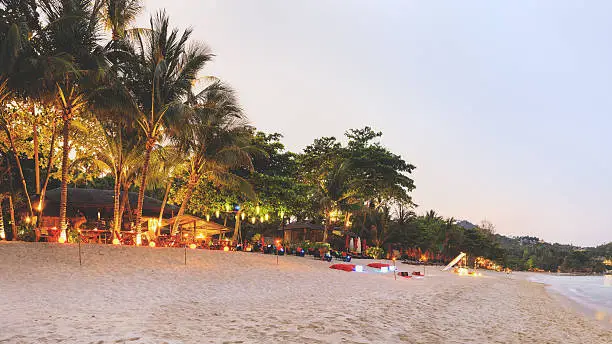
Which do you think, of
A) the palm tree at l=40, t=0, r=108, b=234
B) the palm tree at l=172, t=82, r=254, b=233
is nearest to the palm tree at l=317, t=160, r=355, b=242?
the palm tree at l=172, t=82, r=254, b=233

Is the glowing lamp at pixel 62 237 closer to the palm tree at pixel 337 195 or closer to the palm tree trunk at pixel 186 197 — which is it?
the palm tree trunk at pixel 186 197

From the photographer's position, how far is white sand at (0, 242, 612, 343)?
18.4ft

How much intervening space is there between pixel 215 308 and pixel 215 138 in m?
14.6

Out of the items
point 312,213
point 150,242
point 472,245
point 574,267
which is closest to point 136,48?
point 150,242

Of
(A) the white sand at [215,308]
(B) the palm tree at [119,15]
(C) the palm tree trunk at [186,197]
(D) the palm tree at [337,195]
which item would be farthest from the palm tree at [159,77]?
(D) the palm tree at [337,195]

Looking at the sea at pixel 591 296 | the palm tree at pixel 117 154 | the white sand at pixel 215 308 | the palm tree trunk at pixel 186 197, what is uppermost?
the palm tree at pixel 117 154

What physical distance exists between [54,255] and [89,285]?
4471 millimetres

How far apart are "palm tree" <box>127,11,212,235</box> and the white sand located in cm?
570

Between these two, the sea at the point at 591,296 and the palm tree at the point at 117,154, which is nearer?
the sea at the point at 591,296

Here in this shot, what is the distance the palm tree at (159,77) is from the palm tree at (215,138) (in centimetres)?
156

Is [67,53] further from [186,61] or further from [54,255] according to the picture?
[54,255]

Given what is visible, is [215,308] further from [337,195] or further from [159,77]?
[337,195]

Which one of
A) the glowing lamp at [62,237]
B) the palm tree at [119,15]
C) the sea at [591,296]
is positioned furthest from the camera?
the palm tree at [119,15]

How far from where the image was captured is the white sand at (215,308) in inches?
221
